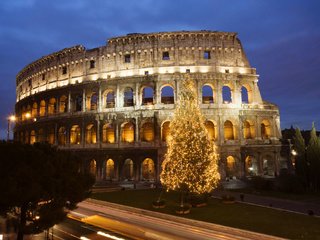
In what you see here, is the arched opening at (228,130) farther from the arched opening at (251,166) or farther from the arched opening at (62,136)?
the arched opening at (62,136)

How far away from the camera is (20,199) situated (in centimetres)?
923

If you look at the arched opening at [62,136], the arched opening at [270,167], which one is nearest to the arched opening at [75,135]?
the arched opening at [62,136]

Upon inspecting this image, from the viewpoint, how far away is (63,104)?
147 feet

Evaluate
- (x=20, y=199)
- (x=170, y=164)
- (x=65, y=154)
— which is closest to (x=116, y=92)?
(x=170, y=164)

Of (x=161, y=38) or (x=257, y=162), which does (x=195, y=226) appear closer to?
(x=257, y=162)

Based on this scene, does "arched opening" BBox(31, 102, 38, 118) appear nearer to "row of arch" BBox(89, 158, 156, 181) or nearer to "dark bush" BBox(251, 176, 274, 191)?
"row of arch" BBox(89, 158, 156, 181)

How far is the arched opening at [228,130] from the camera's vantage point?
129 feet

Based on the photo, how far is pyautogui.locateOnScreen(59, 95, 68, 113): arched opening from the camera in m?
43.6

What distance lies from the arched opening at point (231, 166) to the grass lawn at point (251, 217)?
14327 mm

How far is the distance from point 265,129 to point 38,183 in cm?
3555

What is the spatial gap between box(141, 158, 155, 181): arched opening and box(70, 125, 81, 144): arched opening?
415 inches

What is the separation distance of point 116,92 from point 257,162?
1986cm

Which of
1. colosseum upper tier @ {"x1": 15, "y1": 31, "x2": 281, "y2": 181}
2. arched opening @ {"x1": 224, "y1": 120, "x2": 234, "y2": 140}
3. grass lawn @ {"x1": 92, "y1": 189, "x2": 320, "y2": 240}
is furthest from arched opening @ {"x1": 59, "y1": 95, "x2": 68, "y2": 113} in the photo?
grass lawn @ {"x1": 92, "y1": 189, "x2": 320, "y2": 240}

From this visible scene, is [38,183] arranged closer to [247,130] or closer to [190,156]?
[190,156]
